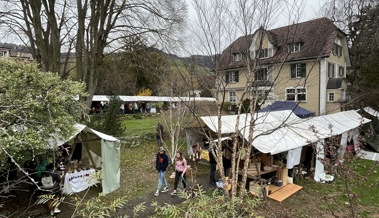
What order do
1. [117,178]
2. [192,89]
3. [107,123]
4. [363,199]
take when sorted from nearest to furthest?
[192,89] < [363,199] < [117,178] < [107,123]

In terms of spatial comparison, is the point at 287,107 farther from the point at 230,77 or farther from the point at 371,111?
the point at 230,77

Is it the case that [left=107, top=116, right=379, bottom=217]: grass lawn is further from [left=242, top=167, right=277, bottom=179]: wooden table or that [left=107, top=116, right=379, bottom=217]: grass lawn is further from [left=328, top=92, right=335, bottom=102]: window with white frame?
[left=328, top=92, right=335, bottom=102]: window with white frame

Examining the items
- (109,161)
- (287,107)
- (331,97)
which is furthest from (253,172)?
(331,97)

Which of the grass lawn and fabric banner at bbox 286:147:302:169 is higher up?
fabric banner at bbox 286:147:302:169

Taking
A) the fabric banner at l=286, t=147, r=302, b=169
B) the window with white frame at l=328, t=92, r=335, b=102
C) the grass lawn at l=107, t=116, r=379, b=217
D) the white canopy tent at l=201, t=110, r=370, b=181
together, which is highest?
the window with white frame at l=328, t=92, r=335, b=102

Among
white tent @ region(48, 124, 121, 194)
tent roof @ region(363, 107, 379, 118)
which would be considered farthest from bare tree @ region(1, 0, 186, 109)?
tent roof @ region(363, 107, 379, 118)

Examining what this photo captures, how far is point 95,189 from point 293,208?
283 inches

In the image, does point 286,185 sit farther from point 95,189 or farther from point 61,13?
point 61,13

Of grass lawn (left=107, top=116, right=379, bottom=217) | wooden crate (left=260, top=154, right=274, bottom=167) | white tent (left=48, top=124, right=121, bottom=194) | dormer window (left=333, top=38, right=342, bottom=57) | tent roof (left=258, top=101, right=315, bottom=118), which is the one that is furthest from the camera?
dormer window (left=333, top=38, right=342, bottom=57)

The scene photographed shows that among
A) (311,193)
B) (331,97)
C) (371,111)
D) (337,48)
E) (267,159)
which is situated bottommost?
(311,193)

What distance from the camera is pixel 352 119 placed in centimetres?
1623

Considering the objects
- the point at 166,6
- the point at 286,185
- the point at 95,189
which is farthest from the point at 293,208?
the point at 166,6

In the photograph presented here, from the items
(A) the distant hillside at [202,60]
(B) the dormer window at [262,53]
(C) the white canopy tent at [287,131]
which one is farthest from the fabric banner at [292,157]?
(A) the distant hillside at [202,60]

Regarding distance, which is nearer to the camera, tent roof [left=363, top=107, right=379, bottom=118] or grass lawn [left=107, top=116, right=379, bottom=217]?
grass lawn [left=107, top=116, right=379, bottom=217]
